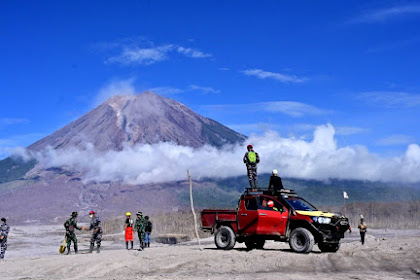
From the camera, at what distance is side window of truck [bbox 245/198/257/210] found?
22.0m

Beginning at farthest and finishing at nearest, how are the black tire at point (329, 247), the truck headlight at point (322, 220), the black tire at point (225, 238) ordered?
1. the black tire at point (225, 238)
2. the black tire at point (329, 247)
3. the truck headlight at point (322, 220)

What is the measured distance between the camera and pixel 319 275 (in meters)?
16.5

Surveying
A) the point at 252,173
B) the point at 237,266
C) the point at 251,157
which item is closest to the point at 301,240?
the point at 237,266

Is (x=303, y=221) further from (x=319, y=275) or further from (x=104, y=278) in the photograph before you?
(x=104, y=278)

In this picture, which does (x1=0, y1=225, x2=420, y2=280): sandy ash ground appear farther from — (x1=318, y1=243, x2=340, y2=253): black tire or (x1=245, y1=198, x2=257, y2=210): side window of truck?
(x1=245, y1=198, x2=257, y2=210): side window of truck

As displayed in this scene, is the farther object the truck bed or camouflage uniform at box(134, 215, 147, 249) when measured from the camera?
camouflage uniform at box(134, 215, 147, 249)

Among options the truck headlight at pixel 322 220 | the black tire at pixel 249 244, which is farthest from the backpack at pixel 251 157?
the truck headlight at pixel 322 220

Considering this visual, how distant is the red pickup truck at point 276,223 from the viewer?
67.6 ft

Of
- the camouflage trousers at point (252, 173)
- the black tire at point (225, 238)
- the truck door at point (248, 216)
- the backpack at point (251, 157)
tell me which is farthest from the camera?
the camouflage trousers at point (252, 173)

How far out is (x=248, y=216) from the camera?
870 inches

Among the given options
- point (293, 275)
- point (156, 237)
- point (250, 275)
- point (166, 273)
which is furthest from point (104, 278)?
point (156, 237)

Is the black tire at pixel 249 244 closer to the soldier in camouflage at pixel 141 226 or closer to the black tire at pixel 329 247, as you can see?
the black tire at pixel 329 247

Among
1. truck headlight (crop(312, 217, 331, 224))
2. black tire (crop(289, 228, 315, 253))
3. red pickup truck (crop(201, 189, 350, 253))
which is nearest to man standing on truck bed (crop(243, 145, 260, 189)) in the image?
red pickup truck (crop(201, 189, 350, 253))

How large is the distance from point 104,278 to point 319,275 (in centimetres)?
679
